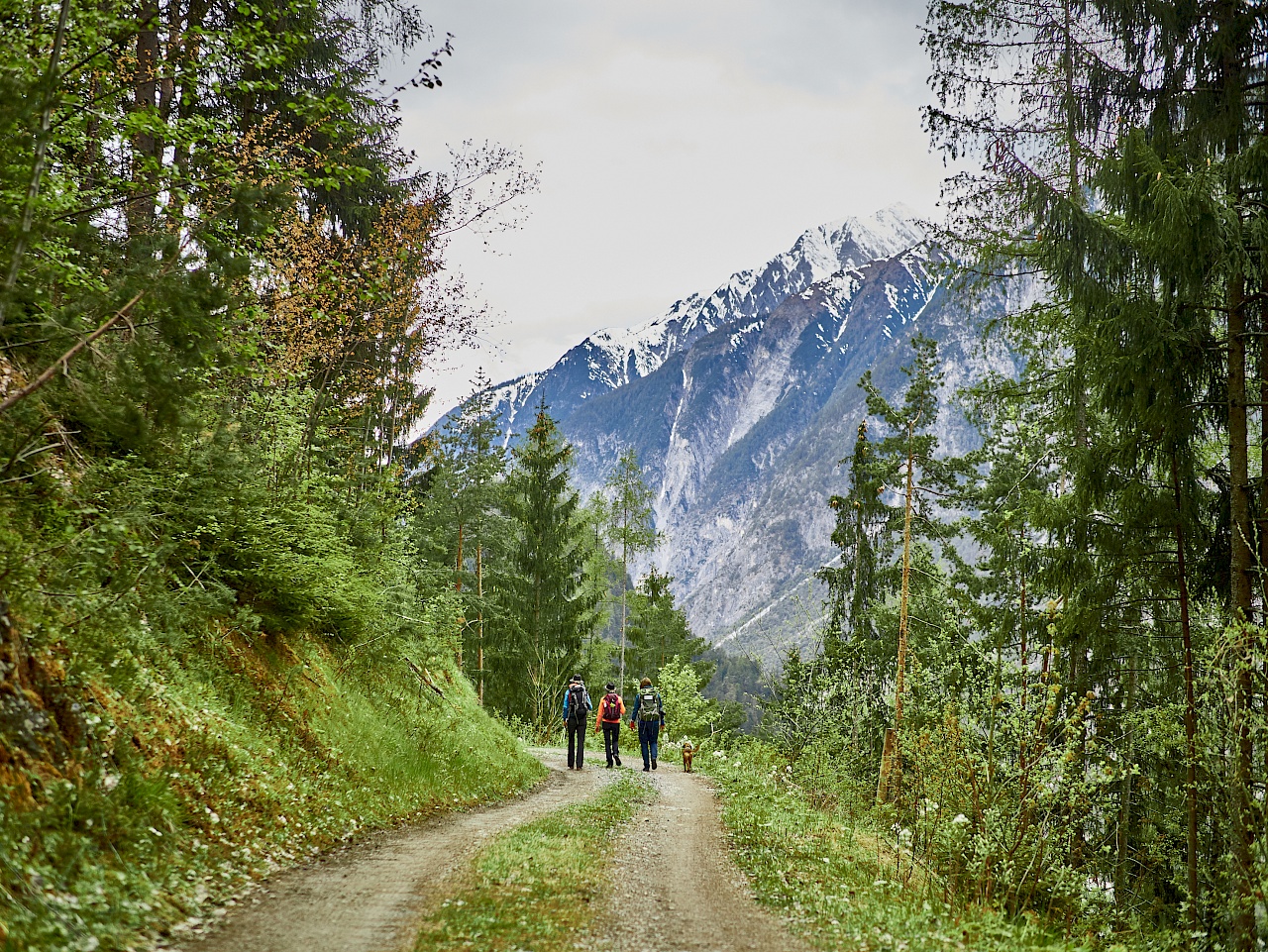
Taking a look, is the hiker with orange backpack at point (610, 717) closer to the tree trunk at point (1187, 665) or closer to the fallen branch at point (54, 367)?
the tree trunk at point (1187, 665)

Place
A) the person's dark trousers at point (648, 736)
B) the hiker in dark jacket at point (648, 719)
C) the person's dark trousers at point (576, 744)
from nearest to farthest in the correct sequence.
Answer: the person's dark trousers at point (576, 744)
the hiker in dark jacket at point (648, 719)
the person's dark trousers at point (648, 736)

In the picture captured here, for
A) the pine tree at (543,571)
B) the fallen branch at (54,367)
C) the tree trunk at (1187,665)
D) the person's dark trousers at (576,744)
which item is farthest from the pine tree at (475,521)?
the fallen branch at (54,367)

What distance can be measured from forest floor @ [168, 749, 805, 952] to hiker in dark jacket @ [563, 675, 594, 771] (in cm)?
614

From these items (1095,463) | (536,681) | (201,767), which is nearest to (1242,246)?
(1095,463)

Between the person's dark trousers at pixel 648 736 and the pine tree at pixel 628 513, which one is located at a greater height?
the pine tree at pixel 628 513

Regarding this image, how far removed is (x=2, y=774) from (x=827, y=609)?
2781cm

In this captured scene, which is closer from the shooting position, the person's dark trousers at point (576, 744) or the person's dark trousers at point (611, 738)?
the person's dark trousers at point (576, 744)

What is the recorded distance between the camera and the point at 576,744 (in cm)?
1747

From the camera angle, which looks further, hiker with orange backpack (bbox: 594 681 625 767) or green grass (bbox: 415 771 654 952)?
hiker with orange backpack (bbox: 594 681 625 767)

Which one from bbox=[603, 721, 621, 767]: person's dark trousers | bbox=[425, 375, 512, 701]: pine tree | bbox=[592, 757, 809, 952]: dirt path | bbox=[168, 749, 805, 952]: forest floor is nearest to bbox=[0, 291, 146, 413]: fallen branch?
bbox=[168, 749, 805, 952]: forest floor

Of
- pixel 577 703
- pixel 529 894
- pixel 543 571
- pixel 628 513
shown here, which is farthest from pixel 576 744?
pixel 628 513

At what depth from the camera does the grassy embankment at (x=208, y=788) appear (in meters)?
4.12

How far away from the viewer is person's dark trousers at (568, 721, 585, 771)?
1678 cm

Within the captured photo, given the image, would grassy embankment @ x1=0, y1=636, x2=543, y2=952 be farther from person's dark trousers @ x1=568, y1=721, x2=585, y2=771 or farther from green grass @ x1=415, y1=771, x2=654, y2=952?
person's dark trousers @ x1=568, y1=721, x2=585, y2=771
